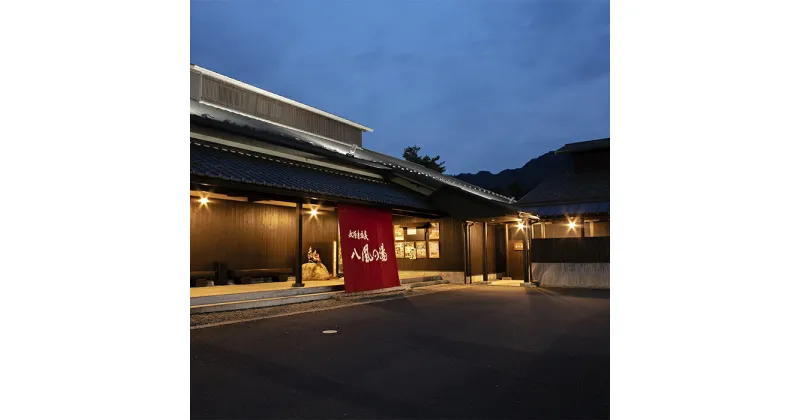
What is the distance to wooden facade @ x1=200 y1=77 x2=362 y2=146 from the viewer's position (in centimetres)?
1454

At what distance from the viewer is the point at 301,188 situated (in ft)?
35.9

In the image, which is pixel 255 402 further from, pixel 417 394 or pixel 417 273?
pixel 417 273

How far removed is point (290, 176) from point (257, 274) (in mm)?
3536

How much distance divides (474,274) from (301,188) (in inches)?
328

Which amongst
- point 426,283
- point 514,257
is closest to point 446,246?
point 426,283

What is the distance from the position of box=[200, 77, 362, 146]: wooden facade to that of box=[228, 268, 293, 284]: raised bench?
17.7 ft

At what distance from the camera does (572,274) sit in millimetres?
14961

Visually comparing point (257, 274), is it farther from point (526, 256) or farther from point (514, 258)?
point (514, 258)

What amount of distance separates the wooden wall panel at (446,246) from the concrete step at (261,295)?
5.27m

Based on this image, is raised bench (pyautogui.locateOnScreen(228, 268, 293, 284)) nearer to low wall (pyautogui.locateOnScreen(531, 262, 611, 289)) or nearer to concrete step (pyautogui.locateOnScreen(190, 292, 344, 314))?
concrete step (pyautogui.locateOnScreen(190, 292, 344, 314))

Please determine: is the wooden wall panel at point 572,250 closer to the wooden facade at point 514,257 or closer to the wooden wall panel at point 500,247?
the wooden facade at point 514,257

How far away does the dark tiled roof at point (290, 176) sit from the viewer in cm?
977

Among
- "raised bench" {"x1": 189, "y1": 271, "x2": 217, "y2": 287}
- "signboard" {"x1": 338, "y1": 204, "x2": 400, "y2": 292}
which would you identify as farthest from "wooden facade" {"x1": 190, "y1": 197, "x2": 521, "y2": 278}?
"signboard" {"x1": 338, "y1": 204, "x2": 400, "y2": 292}
